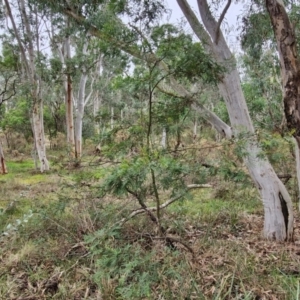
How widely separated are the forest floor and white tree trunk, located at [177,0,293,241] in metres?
0.32

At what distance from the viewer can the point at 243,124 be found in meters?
4.52

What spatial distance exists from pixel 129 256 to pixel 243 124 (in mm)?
2398

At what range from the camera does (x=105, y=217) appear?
14.3 feet

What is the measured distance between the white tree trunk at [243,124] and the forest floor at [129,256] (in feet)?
1.06

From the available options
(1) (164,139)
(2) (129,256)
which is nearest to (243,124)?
(1) (164,139)

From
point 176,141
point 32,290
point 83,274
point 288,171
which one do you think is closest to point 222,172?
point 176,141

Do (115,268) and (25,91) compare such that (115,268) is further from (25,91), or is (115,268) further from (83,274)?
(25,91)

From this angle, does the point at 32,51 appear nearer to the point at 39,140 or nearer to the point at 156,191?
the point at 39,140

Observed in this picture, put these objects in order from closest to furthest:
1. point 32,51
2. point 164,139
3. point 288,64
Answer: point 288,64 < point 164,139 < point 32,51

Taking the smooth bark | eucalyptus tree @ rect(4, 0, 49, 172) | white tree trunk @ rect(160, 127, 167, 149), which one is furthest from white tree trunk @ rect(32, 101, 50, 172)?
the smooth bark

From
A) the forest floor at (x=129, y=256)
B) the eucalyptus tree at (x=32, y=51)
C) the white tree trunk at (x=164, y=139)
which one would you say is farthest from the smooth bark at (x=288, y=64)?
the eucalyptus tree at (x=32, y=51)

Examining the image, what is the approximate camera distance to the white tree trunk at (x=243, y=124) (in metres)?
4.43

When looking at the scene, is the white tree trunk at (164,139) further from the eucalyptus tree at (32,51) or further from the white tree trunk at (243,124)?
the eucalyptus tree at (32,51)

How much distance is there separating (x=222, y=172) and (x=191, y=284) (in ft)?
4.48
